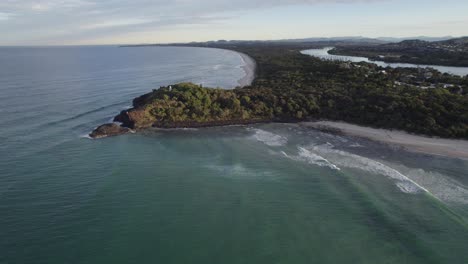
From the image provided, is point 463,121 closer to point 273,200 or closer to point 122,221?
point 273,200

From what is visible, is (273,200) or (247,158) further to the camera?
(247,158)

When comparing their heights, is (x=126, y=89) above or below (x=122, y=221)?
above

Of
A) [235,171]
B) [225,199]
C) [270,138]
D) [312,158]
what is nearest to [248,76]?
[270,138]

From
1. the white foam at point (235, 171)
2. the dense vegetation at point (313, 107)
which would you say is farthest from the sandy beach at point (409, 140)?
the white foam at point (235, 171)

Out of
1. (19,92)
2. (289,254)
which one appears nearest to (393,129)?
(289,254)

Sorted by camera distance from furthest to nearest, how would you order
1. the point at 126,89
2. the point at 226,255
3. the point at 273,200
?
the point at 126,89 < the point at 273,200 < the point at 226,255

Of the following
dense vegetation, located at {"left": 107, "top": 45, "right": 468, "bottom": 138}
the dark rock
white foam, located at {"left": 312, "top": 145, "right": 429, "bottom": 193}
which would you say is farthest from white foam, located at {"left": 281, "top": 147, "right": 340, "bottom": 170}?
the dark rock
